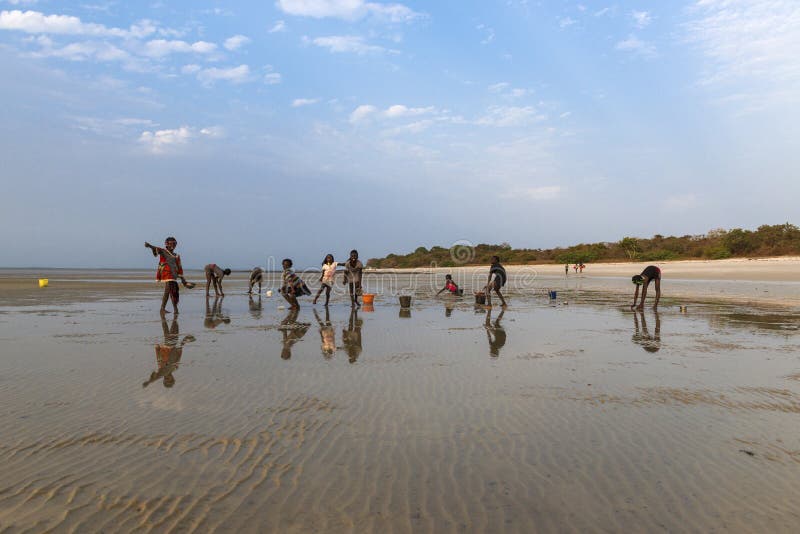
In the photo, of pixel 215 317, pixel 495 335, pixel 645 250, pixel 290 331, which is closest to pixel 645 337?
pixel 495 335

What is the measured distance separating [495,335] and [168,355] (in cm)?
663

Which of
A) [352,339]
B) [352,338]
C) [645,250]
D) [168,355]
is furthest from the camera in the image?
[645,250]

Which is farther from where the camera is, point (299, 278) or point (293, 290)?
point (299, 278)

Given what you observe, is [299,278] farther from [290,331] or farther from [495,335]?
[495,335]

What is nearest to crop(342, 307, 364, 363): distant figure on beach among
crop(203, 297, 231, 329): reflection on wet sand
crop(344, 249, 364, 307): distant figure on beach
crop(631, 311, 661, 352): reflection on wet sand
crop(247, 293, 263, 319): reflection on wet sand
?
crop(344, 249, 364, 307): distant figure on beach

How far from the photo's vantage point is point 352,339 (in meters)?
10.0

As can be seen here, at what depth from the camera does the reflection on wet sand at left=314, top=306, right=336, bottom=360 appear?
27.9 feet

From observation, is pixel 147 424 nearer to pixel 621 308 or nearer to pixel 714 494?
pixel 714 494

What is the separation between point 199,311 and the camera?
15.2 m

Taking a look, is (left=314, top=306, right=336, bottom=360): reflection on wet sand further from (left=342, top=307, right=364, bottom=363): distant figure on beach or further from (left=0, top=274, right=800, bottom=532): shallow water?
(left=342, top=307, right=364, bottom=363): distant figure on beach

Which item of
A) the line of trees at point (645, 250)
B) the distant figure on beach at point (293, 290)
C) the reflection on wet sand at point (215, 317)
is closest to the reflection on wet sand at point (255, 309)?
the reflection on wet sand at point (215, 317)

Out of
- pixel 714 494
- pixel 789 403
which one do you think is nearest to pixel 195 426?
pixel 714 494

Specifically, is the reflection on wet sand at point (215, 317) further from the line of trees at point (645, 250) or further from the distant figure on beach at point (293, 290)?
the line of trees at point (645, 250)

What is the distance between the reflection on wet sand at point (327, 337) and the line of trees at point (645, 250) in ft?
181
